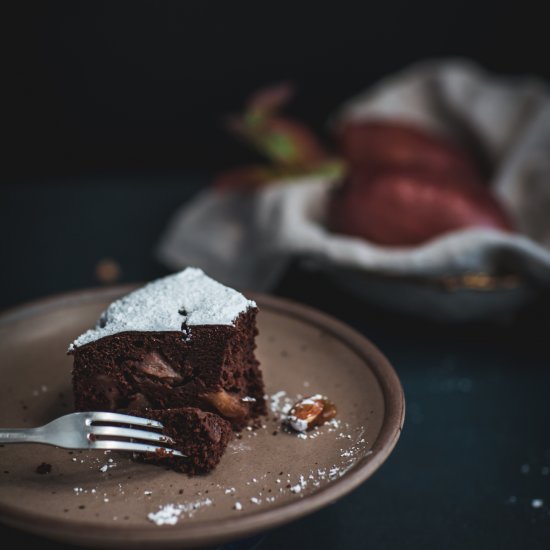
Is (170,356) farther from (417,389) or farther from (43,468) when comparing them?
(417,389)

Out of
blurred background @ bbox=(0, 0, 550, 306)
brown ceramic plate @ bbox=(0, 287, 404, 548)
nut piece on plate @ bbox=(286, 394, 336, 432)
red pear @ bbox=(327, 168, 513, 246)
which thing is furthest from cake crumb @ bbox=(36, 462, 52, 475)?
blurred background @ bbox=(0, 0, 550, 306)

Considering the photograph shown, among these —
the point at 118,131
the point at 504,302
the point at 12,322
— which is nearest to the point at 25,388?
the point at 12,322

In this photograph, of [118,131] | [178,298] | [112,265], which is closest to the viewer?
[178,298]

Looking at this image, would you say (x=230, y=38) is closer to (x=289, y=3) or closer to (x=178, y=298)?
(x=289, y=3)

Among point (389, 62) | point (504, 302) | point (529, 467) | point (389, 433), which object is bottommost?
point (529, 467)

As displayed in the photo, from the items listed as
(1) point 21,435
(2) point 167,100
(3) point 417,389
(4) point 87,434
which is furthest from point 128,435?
(2) point 167,100

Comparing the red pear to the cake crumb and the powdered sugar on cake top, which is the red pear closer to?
the powdered sugar on cake top

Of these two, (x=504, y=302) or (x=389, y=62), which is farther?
(x=389, y=62)
